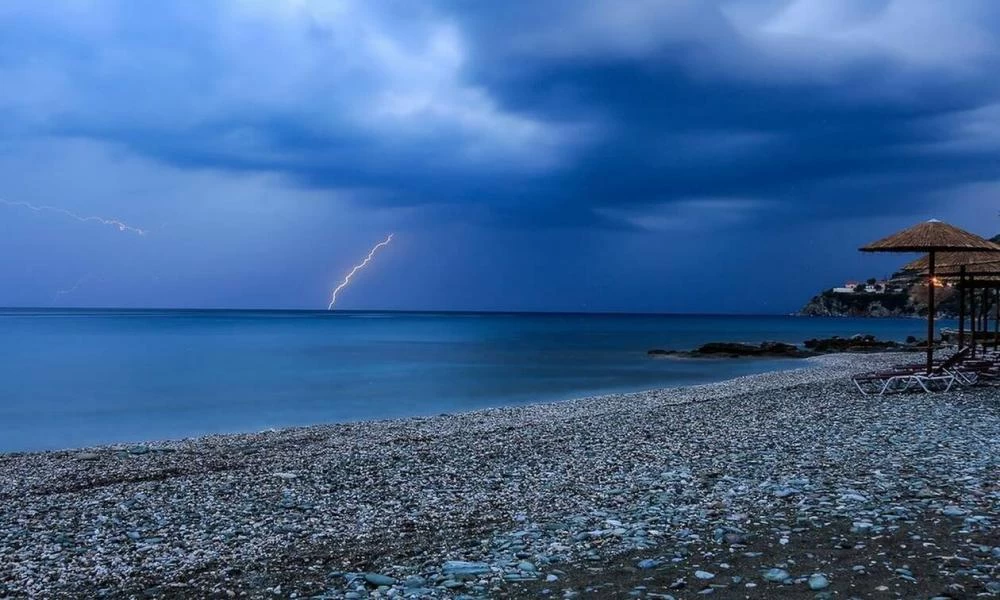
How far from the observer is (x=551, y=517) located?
26.4 feet

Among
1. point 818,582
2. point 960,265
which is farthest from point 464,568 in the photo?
point 960,265

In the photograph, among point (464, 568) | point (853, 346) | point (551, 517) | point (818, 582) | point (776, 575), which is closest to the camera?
point (818, 582)

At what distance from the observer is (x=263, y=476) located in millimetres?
11453

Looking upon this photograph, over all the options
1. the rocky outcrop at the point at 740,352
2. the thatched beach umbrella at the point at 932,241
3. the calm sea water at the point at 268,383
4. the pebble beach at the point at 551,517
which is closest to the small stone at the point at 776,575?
the pebble beach at the point at 551,517

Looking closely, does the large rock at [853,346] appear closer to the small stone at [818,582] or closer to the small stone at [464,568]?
the small stone at [818,582]

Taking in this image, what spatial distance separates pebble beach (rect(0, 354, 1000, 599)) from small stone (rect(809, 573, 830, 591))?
0.02 meters

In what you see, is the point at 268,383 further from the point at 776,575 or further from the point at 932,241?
the point at 776,575

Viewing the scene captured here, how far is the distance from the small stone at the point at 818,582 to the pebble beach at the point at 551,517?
0.07ft

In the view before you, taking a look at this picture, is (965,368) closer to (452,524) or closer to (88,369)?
(452,524)

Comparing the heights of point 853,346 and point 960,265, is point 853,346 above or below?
below

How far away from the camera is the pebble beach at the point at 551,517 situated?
19.5 feet

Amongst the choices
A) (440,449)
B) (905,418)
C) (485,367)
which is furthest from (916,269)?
(485,367)

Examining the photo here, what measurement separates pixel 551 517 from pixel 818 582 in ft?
10.3

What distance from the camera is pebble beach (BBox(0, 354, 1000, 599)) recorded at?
5.95 metres
